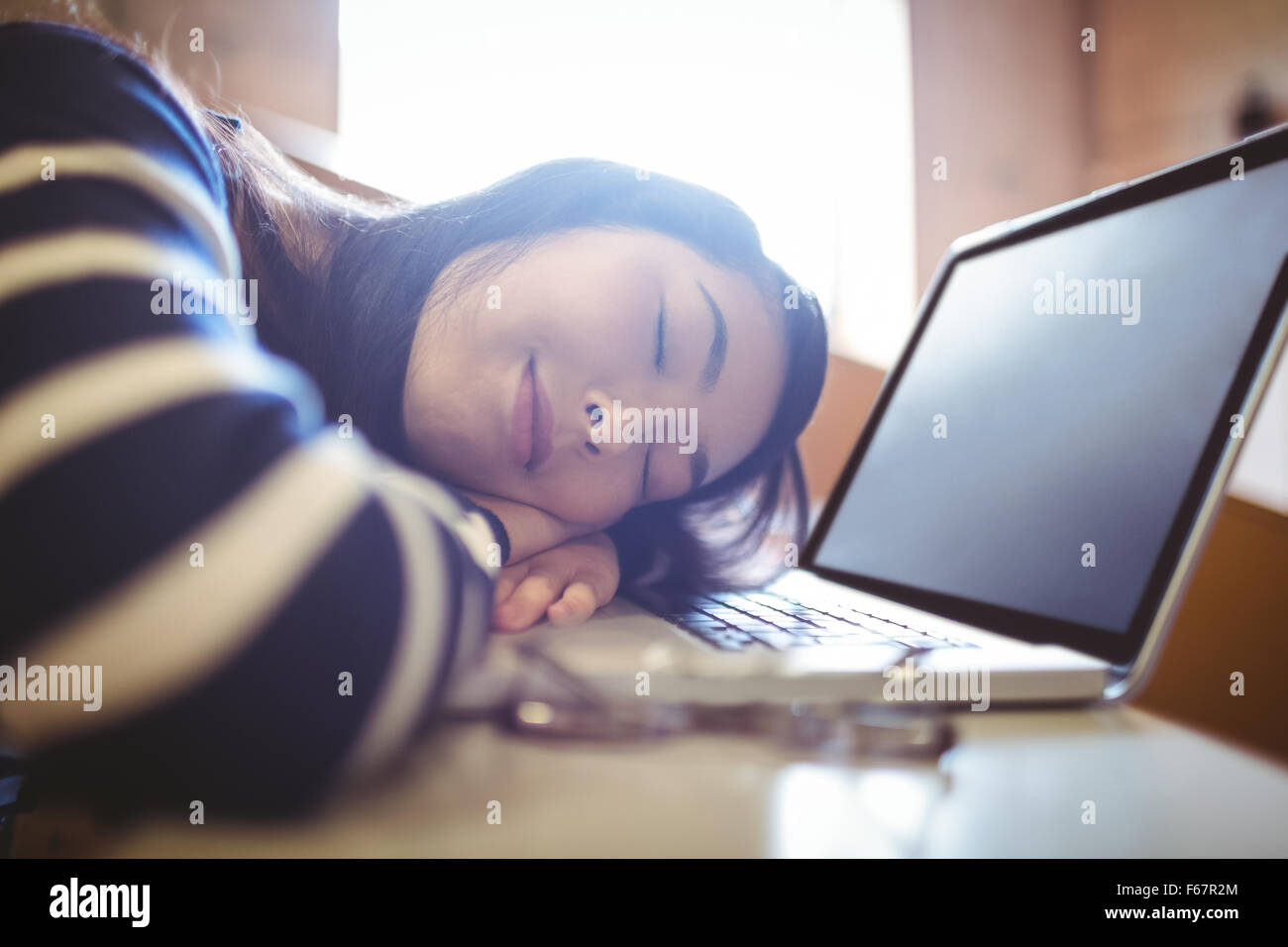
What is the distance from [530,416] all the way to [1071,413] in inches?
15.3

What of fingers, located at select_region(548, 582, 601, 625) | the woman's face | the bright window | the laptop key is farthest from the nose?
the bright window

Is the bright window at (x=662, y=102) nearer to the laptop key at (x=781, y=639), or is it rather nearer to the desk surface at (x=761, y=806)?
the laptop key at (x=781, y=639)

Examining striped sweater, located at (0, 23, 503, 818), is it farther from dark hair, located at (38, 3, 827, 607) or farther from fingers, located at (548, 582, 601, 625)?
dark hair, located at (38, 3, 827, 607)

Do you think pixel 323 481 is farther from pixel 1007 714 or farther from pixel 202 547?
pixel 1007 714

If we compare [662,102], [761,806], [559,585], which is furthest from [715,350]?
[662,102]

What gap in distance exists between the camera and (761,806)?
252 mm

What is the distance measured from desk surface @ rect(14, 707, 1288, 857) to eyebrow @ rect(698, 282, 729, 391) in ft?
1.16

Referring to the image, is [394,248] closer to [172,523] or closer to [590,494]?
[590,494]

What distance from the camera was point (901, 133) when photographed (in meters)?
2.02

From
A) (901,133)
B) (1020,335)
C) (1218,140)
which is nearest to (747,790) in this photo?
(1020,335)

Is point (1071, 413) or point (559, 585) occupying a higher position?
point (1071, 413)

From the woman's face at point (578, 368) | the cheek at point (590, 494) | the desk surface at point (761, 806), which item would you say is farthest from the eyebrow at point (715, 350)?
the desk surface at point (761, 806)

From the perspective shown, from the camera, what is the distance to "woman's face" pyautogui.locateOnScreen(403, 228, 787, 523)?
0.56 metres
